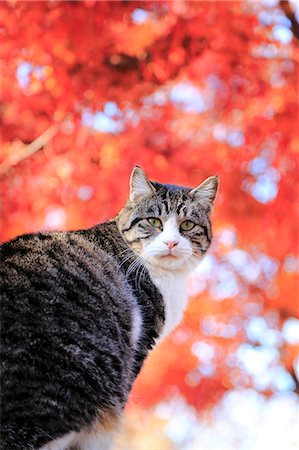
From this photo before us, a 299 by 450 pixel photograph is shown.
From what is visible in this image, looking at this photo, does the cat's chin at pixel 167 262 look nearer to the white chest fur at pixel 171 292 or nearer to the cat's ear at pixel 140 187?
the white chest fur at pixel 171 292

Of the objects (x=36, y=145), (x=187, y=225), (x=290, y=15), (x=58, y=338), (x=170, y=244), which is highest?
(x=290, y=15)

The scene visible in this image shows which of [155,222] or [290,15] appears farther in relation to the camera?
[290,15]

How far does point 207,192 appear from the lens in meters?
2.30

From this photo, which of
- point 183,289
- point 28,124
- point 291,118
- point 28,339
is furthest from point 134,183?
point 291,118

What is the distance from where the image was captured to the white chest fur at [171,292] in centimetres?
222

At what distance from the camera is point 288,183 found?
3.81m

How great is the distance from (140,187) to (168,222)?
0.19m

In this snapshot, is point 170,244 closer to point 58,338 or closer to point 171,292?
point 171,292

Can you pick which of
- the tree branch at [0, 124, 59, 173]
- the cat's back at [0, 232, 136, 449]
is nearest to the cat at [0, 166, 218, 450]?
the cat's back at [0, 232, 136, 449]

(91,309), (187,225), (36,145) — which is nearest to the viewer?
(91,309)

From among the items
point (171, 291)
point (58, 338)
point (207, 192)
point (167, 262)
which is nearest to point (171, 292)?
point (171, 291)

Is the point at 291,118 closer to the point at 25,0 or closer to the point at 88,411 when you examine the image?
the point at 25,0

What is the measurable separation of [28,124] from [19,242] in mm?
1910

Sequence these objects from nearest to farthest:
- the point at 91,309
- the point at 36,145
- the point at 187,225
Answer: the point at 91,309 → the point at 187,225 → the point at 36,145
